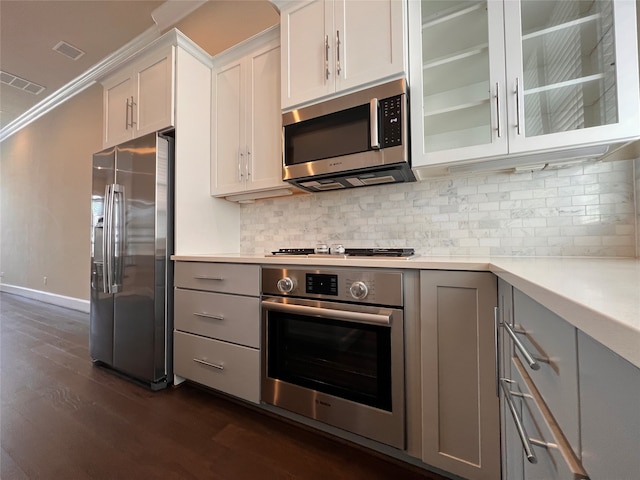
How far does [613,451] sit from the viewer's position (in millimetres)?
359

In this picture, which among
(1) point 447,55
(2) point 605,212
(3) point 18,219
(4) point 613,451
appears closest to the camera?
(4) point 613,451

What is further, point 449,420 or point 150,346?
point 150,346

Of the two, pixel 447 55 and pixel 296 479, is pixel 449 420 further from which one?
pixel 447 55

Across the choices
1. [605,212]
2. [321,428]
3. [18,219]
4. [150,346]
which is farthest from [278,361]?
[18,219]

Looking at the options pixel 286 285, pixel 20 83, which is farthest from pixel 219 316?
pixel 20 83

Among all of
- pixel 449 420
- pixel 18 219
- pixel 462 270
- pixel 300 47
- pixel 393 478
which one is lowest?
pixel 393 478

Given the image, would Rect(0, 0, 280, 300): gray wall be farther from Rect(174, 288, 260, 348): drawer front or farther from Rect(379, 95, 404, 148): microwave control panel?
Rect(174, 288, 260, 348): drawer front

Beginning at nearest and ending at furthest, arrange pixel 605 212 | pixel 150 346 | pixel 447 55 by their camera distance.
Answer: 1. pixel 605 212
2. pixel 447 55
3. pixel 150 346

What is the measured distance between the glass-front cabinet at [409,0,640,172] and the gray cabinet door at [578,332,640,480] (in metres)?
1.12

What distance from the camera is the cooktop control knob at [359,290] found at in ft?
4.17

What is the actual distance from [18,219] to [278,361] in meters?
6.40

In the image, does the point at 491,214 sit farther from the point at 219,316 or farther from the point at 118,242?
the point at 118,242

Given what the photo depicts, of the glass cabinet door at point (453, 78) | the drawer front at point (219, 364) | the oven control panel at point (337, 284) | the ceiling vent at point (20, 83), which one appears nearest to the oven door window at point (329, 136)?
the glass cabinet door at point (453, 78)

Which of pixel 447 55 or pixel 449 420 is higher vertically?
pixel 447 55
